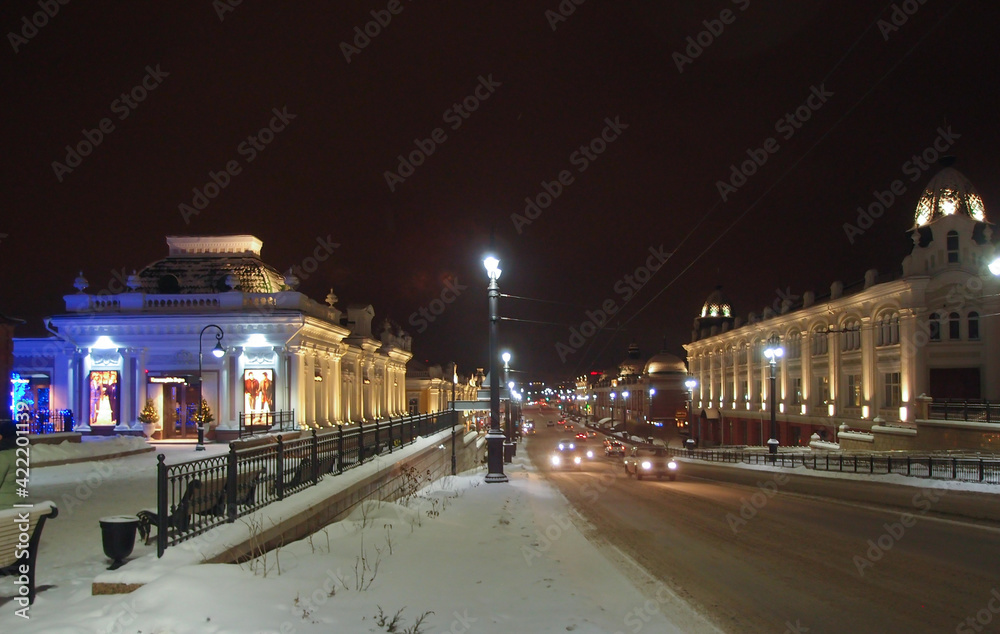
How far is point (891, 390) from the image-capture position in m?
42.8

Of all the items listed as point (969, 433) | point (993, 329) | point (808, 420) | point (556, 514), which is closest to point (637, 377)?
point (808, 420)

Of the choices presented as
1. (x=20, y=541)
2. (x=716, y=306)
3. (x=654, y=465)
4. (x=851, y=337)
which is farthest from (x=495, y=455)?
(x=716, y=306)

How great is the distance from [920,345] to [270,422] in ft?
113

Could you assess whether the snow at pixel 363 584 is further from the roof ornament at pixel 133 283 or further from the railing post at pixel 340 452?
the roof ornament at pixel 133 283

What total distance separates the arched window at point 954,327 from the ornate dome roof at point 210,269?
35932 mm

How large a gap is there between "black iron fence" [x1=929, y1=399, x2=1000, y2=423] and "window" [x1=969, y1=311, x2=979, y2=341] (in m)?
7.08

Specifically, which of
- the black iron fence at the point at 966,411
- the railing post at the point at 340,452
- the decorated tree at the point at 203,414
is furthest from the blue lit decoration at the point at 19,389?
the black iron fence at the point at 966,411

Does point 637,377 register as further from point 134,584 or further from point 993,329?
point 134,584

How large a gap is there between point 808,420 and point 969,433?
852 inches

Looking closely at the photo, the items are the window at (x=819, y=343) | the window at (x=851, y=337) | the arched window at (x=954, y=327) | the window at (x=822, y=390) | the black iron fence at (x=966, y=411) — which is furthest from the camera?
the window at (x=819, y=343)

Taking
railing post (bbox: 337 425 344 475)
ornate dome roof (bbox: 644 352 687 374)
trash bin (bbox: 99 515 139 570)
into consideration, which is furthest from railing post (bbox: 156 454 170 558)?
ornate dome roof (bbox: 644 352 687 374)

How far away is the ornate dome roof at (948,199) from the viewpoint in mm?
42562

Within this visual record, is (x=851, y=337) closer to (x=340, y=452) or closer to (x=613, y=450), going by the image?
(x=613, y=450)

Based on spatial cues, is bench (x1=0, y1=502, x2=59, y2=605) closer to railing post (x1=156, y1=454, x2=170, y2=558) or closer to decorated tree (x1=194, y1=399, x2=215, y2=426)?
railing post (x1=156, y1=454, x2=170, y2=558)
